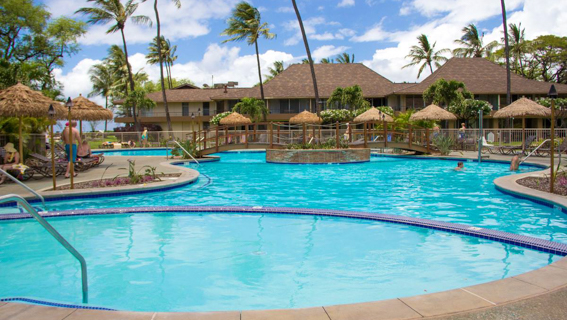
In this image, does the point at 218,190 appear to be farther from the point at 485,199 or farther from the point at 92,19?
the point at 92,19

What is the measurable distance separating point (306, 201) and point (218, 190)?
296 cm

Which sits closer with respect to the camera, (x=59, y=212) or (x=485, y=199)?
(x=59, y=212)

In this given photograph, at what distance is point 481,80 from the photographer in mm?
40094

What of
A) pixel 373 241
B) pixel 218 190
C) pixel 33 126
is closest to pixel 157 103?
pixel 33 126

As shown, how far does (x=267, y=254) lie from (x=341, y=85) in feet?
125

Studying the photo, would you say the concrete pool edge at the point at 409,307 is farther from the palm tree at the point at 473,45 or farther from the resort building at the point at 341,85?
the palm tree at the point at 473,45

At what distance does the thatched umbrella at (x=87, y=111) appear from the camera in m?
18.7

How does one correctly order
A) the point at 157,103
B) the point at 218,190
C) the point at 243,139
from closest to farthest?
1. the point at 218,190
2. the point at 243,139
3. the point at 157,103

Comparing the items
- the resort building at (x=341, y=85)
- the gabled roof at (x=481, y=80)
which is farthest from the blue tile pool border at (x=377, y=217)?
the gabled roof at (x=481, y=80)

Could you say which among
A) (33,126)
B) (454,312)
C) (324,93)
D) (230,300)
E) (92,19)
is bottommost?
(230,300)

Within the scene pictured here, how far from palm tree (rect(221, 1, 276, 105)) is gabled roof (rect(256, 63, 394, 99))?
4642 mm

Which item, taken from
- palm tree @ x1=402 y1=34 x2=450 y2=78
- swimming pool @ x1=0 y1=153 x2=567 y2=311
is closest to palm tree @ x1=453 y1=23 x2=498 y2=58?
palm tree @ x1=402 y1=34 x2=450 y2=78

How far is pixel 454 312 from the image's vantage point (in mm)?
3344

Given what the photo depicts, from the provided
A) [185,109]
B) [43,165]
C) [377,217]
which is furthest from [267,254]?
[185,109]
